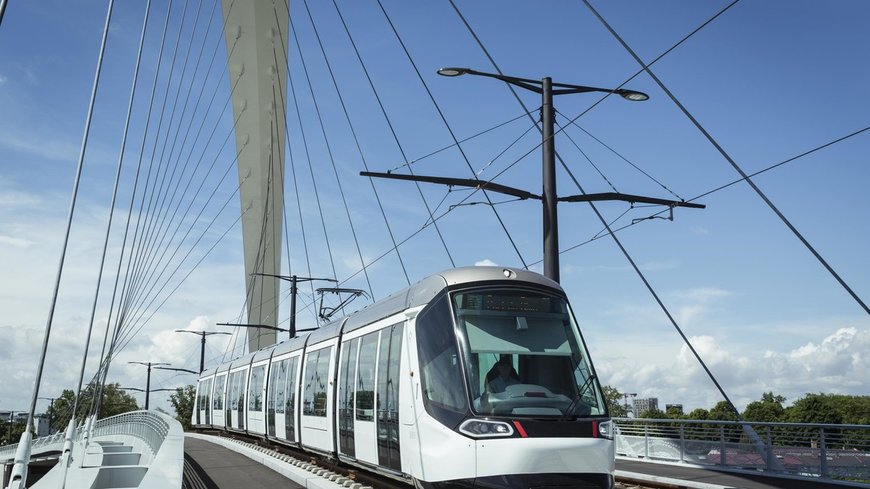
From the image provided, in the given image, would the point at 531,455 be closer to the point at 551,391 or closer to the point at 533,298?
the point at 551,391

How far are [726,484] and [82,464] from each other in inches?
631

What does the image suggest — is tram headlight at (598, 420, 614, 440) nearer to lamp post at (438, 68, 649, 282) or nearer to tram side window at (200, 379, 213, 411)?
lamp post at (438, 68, 649, 282)

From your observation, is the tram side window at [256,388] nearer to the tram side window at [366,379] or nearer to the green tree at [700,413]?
the tram side window at [366,379]

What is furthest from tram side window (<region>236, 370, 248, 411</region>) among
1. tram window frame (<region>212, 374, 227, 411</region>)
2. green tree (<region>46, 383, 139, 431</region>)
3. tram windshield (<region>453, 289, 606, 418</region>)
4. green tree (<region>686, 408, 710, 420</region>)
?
green tree (<region>46, 383, 139, 431</region>)

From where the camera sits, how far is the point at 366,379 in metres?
13.3

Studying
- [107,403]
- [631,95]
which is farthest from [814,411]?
[107,403]

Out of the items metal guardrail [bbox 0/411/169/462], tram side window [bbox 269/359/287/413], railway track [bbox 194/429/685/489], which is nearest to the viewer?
railway track [bbox 194/429/685/489]

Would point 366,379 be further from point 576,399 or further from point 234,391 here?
point 234,391

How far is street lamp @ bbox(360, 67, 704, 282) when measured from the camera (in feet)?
50.9

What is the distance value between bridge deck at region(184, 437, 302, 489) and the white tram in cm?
266

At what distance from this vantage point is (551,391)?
32.0 ft

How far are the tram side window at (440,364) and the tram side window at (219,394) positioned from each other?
2236 centimetres

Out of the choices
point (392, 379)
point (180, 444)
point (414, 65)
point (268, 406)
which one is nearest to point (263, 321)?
point (268, 406)

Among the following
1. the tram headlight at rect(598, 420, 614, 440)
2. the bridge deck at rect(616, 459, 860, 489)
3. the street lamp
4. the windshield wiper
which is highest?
the street lamp
